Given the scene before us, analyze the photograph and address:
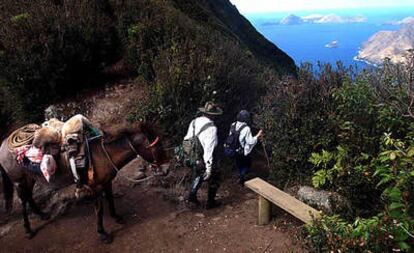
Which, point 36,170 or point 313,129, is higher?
point 313,129

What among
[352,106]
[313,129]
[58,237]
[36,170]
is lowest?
[58,237]

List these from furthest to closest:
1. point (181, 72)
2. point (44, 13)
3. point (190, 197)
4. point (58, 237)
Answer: point (44, 13) < point (181, 72) < point (190, 197) < point (58, 237)

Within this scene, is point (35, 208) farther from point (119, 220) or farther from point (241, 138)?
point (241, 138)

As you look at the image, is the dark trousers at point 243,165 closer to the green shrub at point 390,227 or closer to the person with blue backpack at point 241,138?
the person with blue backpack at point 241,138

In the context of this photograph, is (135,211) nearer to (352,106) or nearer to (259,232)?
(259,232)

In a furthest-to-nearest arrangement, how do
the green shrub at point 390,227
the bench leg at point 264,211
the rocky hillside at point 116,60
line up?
the rocky hillside at point 116,60 < the bench leg at point 264,211 < the green shrub at point 390,227

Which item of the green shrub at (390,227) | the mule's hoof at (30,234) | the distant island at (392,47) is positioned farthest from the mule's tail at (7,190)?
the distant island at (392,47)

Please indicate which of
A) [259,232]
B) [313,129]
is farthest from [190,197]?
[313,129]

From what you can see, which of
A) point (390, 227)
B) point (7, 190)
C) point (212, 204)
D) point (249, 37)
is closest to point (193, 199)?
point (212, 204)

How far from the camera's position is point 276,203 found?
542 centimetres

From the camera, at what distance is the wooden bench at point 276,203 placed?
507 cm

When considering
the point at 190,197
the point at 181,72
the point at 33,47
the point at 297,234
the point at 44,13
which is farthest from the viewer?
the point at 44,13

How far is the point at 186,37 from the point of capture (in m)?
8.84

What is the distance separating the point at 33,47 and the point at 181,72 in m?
3.56
